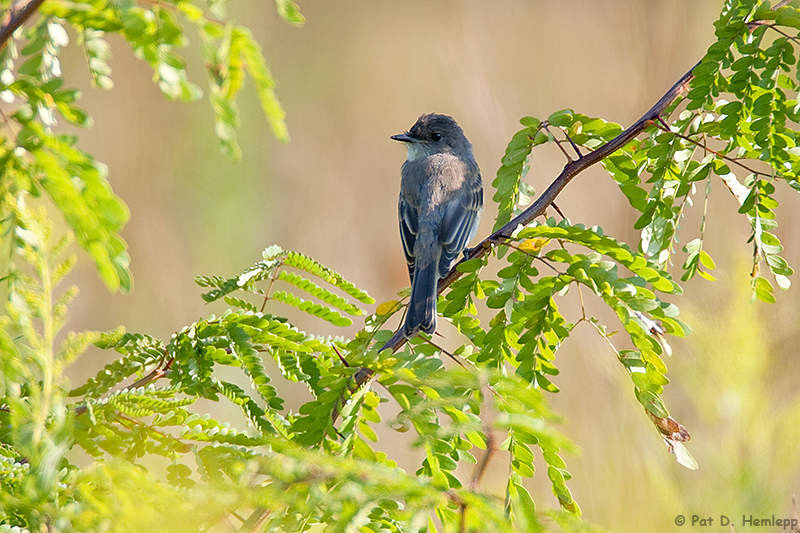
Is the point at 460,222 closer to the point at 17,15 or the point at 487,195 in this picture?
the point at 487,195

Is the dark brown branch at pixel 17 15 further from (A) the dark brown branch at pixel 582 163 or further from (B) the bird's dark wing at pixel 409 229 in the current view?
(B) the bird's dark wing at pixel 409 229

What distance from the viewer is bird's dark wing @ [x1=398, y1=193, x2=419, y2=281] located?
11.1ft

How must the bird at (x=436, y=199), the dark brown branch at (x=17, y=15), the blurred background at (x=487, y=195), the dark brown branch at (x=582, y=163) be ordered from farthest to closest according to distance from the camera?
the bird at (x=436, y=199) < the blurred background at (x=487, y=195) < the dark brown branch at (x=582, y=163) < the dark brown branch at (x=17, y=15)

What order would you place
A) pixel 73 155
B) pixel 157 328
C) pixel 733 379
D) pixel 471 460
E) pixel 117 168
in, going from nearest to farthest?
1. pixel 73 155
2. pixel 471 460
3. pixel 733 379
4. pixel 157 328
5. pixel 117 168

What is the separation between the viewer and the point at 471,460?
130 centimetres

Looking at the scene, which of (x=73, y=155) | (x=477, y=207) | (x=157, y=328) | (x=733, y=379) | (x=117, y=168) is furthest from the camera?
(x=117, y=168)

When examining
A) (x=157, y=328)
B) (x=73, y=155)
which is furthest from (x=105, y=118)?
(x=73, y=155)

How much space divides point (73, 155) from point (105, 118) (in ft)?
15.0

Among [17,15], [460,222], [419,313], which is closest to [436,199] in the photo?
[460,222]

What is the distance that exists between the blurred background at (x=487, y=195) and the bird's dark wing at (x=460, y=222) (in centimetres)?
98

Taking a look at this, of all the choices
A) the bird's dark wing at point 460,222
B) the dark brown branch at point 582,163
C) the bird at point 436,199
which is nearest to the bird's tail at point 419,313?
the dark brown branch at point 582,163

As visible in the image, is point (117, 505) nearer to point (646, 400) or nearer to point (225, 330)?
point (225, 330)

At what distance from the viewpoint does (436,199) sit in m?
3.62

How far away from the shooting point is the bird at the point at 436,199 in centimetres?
331
